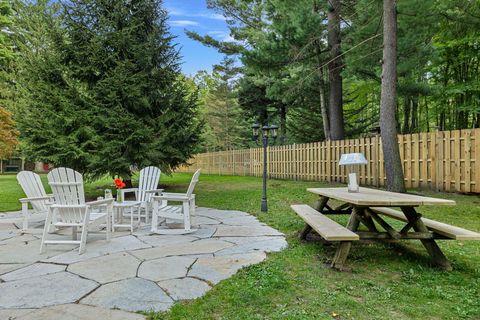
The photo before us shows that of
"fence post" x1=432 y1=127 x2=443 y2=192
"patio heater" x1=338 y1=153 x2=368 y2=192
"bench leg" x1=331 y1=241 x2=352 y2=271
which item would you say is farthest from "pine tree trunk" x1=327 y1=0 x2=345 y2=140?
"bench leg" x1=331 y1=241 x2=352 y2=271

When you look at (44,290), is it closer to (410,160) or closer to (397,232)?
(397,232)

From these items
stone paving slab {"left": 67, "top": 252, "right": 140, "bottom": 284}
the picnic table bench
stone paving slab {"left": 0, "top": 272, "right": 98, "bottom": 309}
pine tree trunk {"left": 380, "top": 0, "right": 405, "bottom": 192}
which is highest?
pine tree trunk {"left": 380, "top": 0, "right": 405, "bottom": 192}

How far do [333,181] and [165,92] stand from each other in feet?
20.0

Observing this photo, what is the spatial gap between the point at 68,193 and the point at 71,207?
41cm

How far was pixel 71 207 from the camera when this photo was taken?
142 inches

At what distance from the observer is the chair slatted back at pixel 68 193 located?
3754 millimetres

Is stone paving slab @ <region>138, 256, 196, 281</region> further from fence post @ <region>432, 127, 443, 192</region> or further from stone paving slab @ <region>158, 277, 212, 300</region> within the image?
fence post @ <region>432, 127, 443, 192</region>

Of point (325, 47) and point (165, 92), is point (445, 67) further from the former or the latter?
point (165, 92)

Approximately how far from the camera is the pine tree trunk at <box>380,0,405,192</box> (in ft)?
22.1

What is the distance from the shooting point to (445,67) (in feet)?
47.4

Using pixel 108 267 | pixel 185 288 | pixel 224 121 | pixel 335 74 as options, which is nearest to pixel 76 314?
pixel 185 288

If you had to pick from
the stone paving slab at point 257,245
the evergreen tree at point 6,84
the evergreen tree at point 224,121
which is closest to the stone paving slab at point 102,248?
the stone paving slab at point 257,245

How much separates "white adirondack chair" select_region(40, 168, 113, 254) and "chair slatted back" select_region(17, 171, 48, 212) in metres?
0.88

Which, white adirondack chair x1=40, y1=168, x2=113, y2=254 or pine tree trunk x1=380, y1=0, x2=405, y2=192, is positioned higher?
pine tree trunk x1=380, y1=0, x2=405, y2=192
